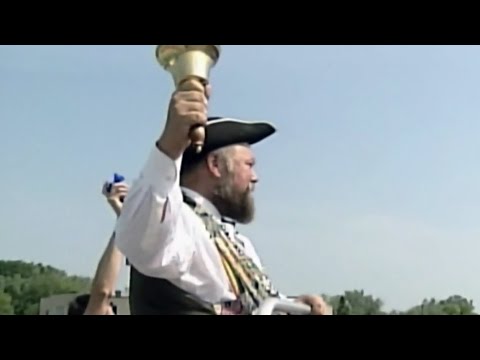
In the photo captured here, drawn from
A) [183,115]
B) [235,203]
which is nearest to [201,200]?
[235,203]

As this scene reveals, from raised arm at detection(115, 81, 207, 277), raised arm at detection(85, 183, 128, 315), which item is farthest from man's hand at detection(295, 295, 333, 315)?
raised arm at detection(85, 183, 128, 315)

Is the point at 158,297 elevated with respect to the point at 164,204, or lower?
lower

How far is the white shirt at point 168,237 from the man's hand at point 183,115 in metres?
0.04

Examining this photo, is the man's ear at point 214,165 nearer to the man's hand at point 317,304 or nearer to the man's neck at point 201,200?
the man's neck at point 201,200

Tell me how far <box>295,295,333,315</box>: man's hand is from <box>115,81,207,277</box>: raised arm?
302 mm

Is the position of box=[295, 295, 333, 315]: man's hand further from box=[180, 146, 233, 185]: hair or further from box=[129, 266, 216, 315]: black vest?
box=[180, 146, 233, 185]: hair

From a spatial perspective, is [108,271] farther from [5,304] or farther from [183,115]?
[183,115]

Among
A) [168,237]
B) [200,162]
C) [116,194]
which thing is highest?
[200,162]

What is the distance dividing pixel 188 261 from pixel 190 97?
0.41 m

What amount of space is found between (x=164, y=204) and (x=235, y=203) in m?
0.24

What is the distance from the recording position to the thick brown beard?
411 cm

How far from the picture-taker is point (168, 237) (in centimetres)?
397
